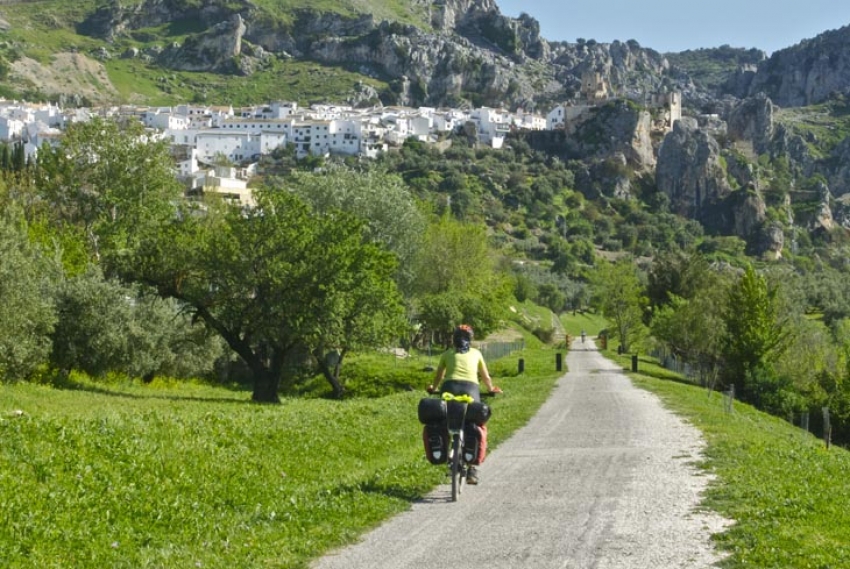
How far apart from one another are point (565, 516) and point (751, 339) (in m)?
50.7

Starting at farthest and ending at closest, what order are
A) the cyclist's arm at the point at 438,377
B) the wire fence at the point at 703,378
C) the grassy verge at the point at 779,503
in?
the wire fence at the point at 703,378
the cyclist's arm at the point at 438,377
the grassy verge at the point at 779,503

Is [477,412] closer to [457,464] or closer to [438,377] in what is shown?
[457,464]

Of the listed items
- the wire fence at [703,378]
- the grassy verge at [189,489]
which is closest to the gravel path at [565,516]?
the grassy verge at [189,489]

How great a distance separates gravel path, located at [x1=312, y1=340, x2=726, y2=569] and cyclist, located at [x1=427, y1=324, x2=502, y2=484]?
148cm

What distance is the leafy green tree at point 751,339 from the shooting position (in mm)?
57594

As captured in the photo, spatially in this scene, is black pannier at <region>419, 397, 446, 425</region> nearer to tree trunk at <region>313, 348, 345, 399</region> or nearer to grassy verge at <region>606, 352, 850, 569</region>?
grassy verge at <region>606, 352, 850, 569</region>

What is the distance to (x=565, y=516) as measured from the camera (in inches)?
431

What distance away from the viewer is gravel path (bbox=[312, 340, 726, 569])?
897cm

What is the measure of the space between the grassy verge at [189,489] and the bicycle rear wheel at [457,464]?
0.70 meters

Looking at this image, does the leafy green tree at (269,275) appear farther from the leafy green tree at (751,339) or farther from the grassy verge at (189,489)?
the leafy green tree at (751,339)

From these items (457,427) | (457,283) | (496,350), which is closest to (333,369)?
(496,350)

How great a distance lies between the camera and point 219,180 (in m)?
152

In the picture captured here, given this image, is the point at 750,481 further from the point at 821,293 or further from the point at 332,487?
the point at 821,293

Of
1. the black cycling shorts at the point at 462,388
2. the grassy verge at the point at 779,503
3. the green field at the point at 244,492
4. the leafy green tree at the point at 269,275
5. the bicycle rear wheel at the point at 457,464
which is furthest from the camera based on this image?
the leafy green tree at the point at 269,275
